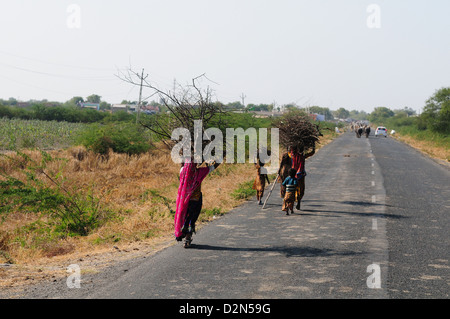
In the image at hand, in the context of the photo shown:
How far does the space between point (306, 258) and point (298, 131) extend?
6.11 m

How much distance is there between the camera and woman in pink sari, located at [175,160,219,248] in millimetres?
8602

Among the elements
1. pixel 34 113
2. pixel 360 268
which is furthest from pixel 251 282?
pixel 34 113

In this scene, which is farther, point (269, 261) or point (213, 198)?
point (213, 198)

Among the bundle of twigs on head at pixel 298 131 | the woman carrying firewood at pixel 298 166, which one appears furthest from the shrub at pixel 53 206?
the bundle of twigs on head at pixel 298 131

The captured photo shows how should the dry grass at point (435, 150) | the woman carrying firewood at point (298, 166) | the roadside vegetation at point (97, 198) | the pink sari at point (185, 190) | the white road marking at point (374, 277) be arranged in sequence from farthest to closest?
the dry grass at point (435, 150)
the woman carrying firewood at point (298, 166)
the roadside vegetation at point (97, 198)
the pink sari at point (185, 190)
the white road marking at point (374, 277)

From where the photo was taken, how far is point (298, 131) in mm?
13477

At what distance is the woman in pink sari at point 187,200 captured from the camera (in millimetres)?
8602

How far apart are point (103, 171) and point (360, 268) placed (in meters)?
17.8

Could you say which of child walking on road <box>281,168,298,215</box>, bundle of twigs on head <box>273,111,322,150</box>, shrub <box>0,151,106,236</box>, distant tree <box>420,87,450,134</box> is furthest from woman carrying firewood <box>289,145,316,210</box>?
distant tree <box>420,87,450,134</box>

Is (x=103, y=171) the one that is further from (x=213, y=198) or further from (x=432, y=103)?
(x=432, y=103)

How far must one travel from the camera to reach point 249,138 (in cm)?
2895

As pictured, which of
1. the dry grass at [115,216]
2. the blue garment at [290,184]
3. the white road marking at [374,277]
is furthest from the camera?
the blue garment at [290,184]

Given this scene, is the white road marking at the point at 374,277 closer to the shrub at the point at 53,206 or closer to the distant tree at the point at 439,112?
the shrub at the point at 53,206

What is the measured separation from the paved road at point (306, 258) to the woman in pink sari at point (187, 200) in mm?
351
